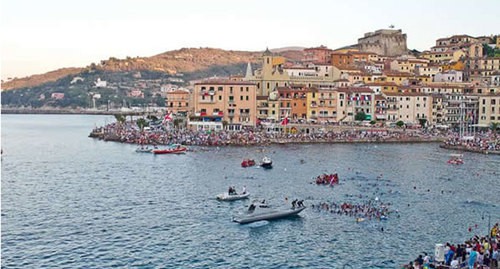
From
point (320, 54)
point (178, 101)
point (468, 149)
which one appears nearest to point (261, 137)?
point (468, 149)

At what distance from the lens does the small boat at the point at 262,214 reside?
98.0ft

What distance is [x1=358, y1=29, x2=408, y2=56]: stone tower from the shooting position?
13450 centimetres

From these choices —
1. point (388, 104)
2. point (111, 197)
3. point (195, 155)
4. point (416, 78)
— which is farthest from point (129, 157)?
point (416, 78)

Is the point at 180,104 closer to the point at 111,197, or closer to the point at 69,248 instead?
the point at 111,197

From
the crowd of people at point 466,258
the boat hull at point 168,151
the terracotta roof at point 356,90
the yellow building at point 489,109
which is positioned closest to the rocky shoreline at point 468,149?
the yellow building at point 489,109

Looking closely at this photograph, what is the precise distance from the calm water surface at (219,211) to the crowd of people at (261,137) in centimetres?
1336

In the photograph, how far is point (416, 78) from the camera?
100m

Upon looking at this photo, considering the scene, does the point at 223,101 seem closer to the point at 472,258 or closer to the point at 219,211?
the point at 219,211

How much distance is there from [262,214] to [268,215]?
1.39 ft

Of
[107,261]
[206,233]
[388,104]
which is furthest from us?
[388,104]

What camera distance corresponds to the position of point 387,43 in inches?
5325

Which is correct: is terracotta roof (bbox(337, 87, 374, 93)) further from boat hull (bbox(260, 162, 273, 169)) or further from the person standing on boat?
the person standing on boat

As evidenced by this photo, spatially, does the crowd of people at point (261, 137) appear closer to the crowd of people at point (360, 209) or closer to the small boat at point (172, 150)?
the small boat at point (172, 150)

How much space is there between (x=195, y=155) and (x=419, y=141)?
33.7 metres
